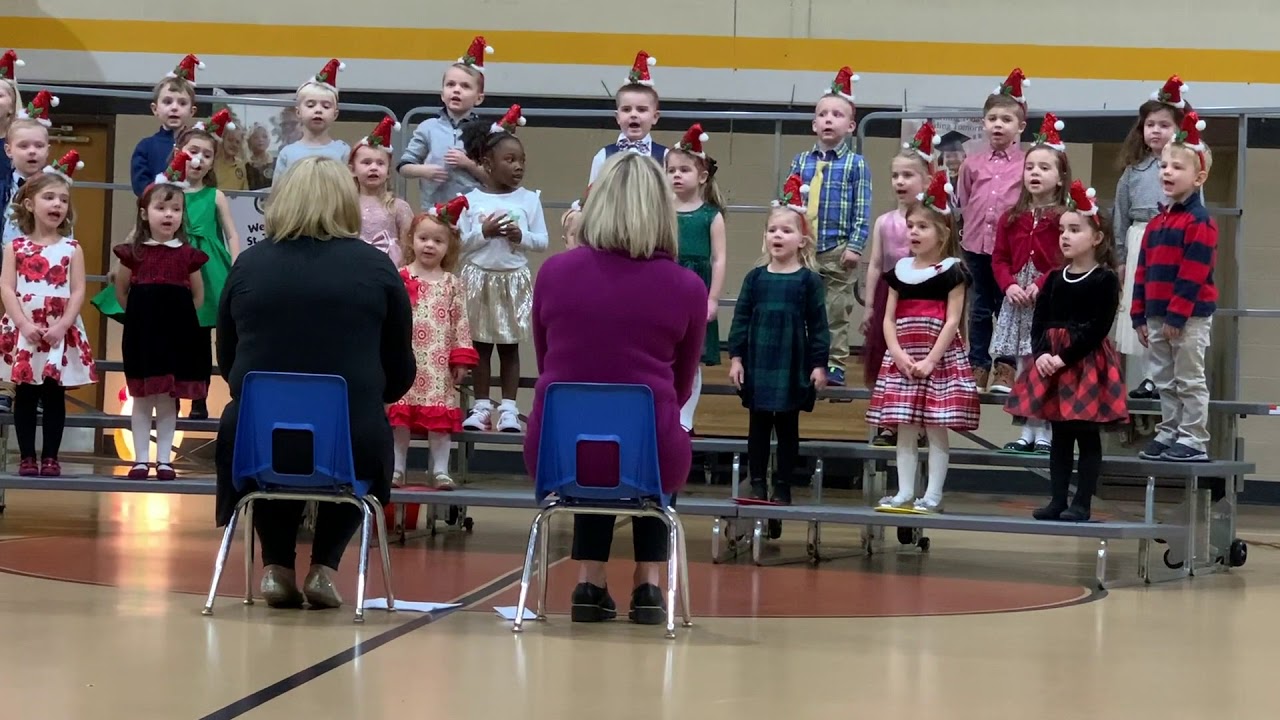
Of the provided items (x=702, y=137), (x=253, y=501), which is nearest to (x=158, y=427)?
(x=253, y=501)

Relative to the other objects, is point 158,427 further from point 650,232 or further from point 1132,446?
point 1132,446

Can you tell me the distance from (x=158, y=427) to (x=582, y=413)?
9.95 ft

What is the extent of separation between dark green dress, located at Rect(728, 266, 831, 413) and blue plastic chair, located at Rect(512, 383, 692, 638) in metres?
1.99

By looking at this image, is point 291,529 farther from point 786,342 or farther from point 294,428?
point 786,342

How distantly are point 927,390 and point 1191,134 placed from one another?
5.52ft

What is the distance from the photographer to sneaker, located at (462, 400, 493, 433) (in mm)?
6941

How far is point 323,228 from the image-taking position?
473 centimetres

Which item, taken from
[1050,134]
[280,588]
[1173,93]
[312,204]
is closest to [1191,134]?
[1173,93]

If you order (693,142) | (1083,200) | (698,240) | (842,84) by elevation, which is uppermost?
(842,84)

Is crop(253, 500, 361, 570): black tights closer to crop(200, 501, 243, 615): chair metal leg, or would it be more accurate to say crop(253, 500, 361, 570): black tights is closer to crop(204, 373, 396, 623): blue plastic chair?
crop(200, 501, 243, 615): chair metal leg

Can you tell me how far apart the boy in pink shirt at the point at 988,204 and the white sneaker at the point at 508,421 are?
7.06 ft

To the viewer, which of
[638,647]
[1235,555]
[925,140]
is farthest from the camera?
[925,140]

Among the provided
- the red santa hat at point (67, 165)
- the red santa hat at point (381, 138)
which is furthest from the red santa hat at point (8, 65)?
the red santa hat at point (381, 138)

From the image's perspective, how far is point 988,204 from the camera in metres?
7.23
